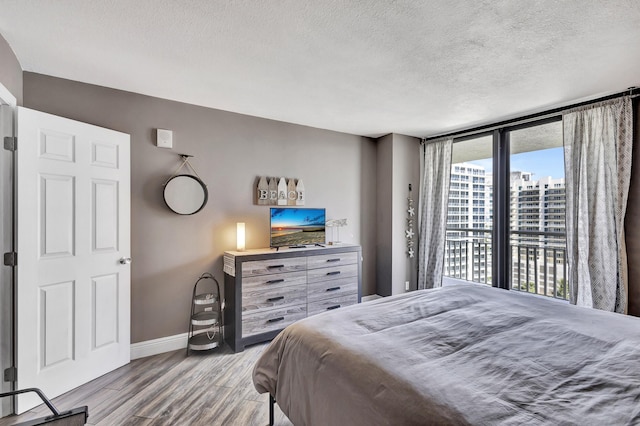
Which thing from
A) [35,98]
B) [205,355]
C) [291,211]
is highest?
[35,98]

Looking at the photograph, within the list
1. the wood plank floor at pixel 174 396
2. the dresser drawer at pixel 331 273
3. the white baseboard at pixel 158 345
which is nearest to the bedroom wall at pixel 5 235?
the wood plank floor at pixel 174 396

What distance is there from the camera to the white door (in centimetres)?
208

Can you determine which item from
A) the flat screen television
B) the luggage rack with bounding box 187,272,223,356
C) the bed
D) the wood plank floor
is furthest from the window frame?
the luggage rack with bounding box 187,272,223,356

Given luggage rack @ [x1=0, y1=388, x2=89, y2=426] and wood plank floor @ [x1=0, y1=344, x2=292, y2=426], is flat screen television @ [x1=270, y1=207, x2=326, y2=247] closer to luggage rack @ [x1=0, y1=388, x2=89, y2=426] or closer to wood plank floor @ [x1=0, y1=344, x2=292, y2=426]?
wood plank floor @ [x1=0, y1=344, x2=292, y2=426]

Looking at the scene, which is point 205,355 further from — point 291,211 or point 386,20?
point 386,20

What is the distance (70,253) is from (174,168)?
117 centimetres

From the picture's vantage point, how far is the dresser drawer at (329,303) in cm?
336

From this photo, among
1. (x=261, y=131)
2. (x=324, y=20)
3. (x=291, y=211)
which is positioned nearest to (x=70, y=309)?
(x=291, y=211)

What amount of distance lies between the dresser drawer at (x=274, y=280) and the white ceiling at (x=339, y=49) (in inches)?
72.2

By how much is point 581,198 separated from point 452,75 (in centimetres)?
189

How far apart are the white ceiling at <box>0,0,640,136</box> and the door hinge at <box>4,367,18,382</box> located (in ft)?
7.42

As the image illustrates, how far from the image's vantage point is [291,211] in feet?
11.8

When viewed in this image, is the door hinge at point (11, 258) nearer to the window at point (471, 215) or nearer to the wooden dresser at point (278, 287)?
the wooden dresser at point (278, 287)

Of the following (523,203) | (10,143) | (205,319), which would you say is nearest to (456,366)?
(205,319)
